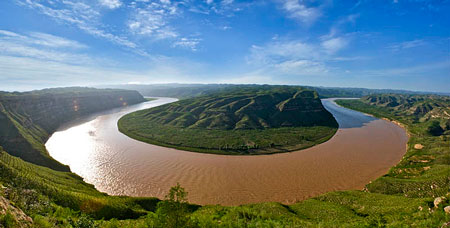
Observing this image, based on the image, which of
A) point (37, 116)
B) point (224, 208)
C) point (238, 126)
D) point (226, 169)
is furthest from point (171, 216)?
point (37, 116)

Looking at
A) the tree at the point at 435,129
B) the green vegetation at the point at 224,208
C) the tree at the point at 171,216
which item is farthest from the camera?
the tree at the point at 435,129

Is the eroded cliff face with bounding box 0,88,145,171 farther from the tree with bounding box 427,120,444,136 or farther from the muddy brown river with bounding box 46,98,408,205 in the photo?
the tree with bounding box 427,120,444,136

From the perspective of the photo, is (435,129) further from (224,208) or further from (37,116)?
(37,116)

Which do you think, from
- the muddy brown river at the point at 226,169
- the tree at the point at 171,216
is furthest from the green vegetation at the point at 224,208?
the muddy brown river at the point at 226,169

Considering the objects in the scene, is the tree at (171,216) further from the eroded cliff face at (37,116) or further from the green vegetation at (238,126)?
the green vegetation at (238,126)

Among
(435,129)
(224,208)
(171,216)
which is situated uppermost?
(171,216)

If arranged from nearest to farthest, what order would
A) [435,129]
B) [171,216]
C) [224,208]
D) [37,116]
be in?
1. [171,216]
2. [224,208]
3. [435,129]
4. [37,116]

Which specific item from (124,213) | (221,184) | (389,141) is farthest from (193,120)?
(389,141)

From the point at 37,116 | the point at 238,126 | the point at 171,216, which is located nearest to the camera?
the point at 171,216
